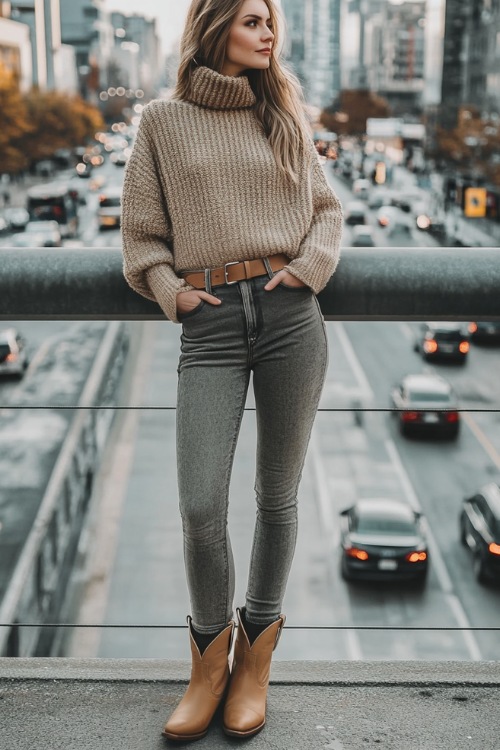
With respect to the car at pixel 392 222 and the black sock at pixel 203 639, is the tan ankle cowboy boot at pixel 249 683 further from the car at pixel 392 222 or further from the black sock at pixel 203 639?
the car at pixel 392 222

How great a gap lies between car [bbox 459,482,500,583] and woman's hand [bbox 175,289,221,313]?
57.6 ft

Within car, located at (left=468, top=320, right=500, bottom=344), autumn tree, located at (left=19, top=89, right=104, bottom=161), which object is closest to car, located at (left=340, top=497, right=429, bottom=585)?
car, located at (left=468, top=320, right=500, bottom=344)

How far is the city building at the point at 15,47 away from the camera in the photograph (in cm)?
7811

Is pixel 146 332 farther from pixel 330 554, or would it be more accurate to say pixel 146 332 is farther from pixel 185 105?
pixel 185 105

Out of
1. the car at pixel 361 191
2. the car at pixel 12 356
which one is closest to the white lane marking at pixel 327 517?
the car at pixel 12 356

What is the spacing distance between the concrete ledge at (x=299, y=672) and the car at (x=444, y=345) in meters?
32.0

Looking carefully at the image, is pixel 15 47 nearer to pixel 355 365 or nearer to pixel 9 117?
pixel 9 117

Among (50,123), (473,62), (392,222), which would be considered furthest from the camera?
(473,62)

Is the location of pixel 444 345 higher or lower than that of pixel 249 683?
lower

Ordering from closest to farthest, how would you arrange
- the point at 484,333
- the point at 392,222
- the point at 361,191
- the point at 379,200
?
the point at 484,333 → the point at 392,222 → the point at 379,200 → the point at 361,191

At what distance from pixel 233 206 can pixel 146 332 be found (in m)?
36.4

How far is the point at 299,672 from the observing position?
2.57 meters

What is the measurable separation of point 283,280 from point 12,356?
92.1 feet

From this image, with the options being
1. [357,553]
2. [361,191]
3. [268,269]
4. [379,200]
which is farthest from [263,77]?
[361,191]
